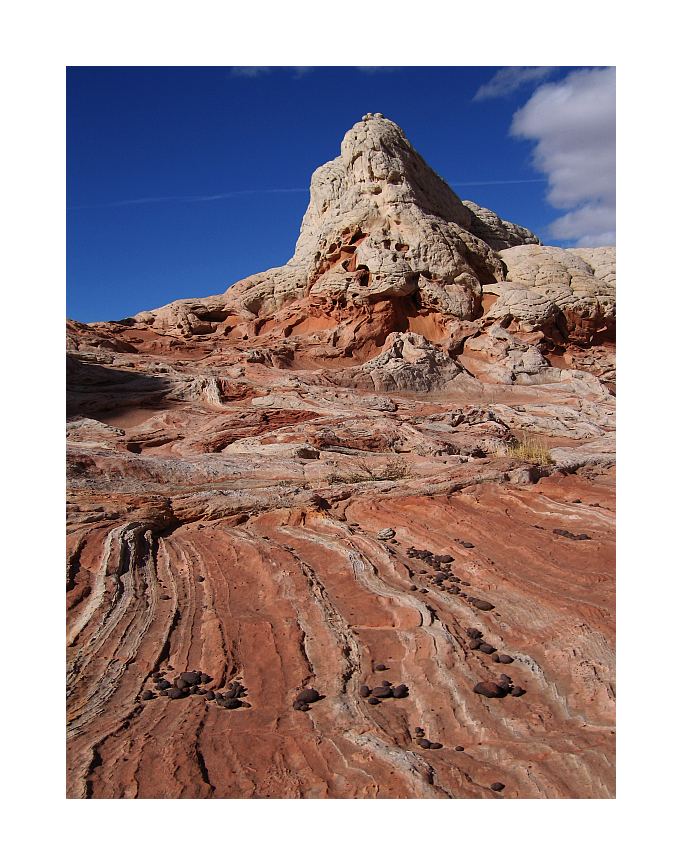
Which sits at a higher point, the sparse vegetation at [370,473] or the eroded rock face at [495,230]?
the eroded rock face at [495,230]

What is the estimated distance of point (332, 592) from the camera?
558cm

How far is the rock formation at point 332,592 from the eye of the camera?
3.23 m

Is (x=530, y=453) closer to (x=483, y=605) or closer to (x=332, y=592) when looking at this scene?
(x=483, y=605)

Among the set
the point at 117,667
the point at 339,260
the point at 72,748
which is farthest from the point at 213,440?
the point at 339,260

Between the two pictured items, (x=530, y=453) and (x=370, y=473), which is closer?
(x=370, y=473)

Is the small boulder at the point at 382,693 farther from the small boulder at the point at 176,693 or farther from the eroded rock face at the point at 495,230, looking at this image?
the eroded rock face at the point at 495,230

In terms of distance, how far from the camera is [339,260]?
25.2m

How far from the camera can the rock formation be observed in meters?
3.23

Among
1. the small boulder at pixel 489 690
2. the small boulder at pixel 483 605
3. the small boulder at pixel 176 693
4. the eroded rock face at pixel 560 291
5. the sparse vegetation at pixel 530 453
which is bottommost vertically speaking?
the small boulder at pixel 176 693

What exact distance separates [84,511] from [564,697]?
5.51 m

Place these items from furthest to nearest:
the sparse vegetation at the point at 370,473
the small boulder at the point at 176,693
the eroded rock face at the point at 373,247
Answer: the eroded rock face at the point at 373,247 → the sparse vegetation at the point at 370,473 → the small boulder at the point at 176,693

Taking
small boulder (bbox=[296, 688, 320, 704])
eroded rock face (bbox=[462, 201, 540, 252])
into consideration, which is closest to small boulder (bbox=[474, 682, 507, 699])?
small boulder (bbox=[296, 688, 320, 704])

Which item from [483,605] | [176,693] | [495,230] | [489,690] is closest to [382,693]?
[489,690]

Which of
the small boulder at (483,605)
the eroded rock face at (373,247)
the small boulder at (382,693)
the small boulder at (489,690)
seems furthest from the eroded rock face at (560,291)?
the small boulder at (382,693)
